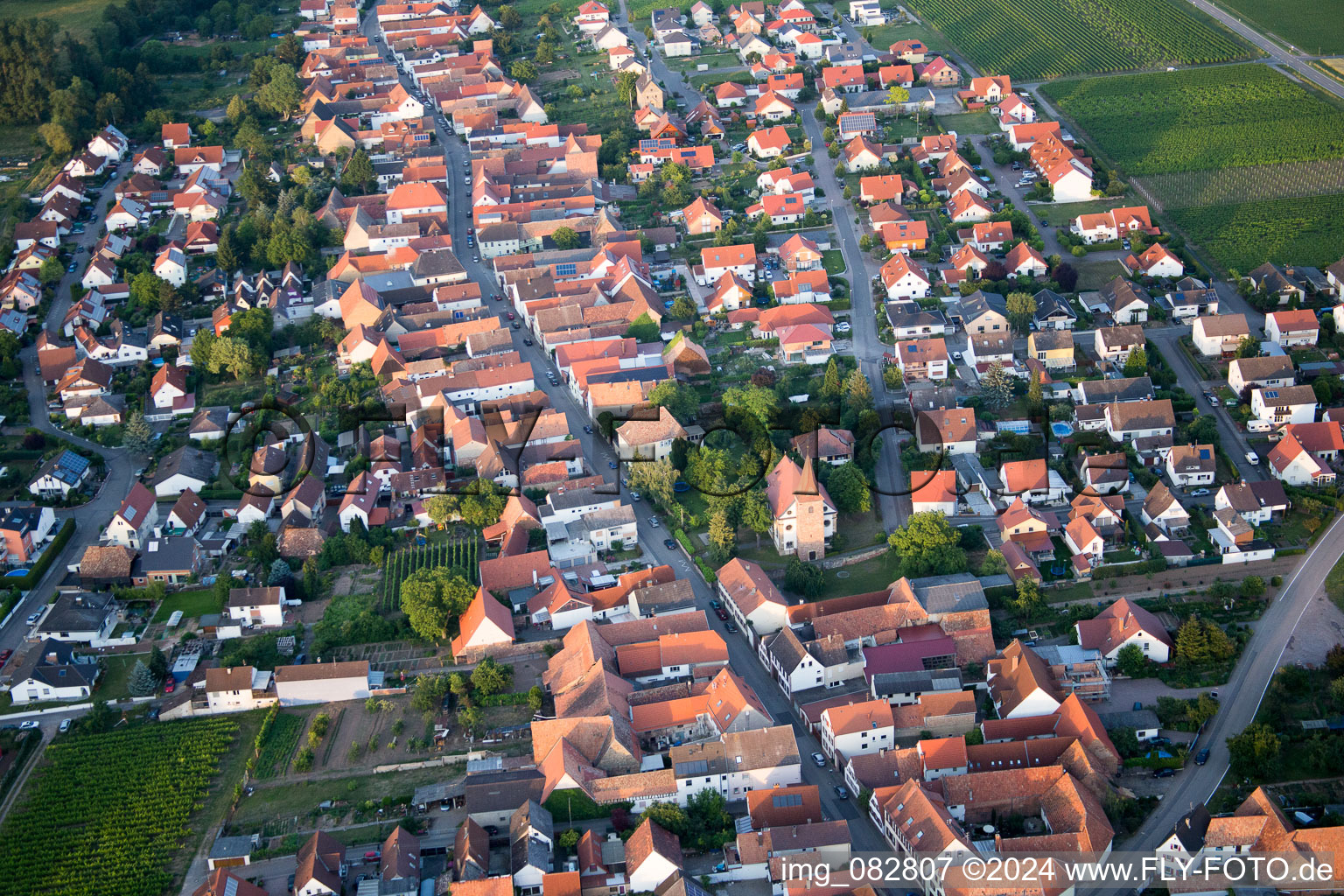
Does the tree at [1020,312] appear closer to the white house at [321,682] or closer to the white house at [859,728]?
the white house at [859,728]

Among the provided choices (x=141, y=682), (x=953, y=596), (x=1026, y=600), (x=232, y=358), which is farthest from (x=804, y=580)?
(x=232, y=358)

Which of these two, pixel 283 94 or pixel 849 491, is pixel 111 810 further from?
pixel 283 94

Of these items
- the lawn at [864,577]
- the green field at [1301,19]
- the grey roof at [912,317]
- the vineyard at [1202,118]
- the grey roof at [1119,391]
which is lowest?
the green field at [1301,19]

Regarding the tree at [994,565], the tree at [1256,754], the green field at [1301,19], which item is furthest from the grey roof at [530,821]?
the green field at [1301,19]

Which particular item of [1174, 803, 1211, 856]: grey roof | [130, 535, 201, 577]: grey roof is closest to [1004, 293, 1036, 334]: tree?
[1174, 803, 1211, 856]: grey roof

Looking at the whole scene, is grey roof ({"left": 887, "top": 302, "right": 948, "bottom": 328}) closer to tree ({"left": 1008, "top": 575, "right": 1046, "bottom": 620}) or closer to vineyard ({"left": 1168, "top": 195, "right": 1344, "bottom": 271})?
vineyard ({"left": 1168, "top": 195, "right": 1344, "bottom": 271})
